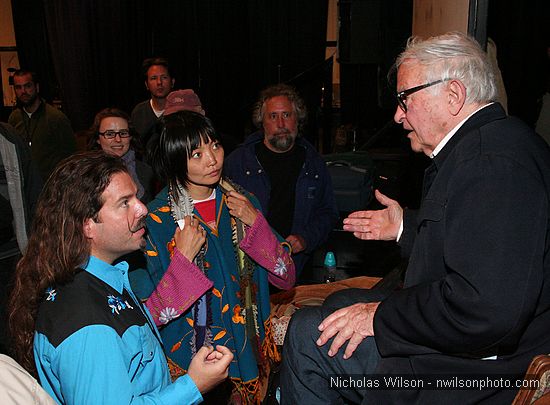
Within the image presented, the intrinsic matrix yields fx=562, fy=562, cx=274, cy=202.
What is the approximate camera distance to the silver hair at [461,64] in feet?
4.72

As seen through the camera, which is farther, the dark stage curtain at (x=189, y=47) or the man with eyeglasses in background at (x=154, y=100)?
the dark stage curtain at (x=189, y=47)

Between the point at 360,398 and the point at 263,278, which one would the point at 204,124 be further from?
the point at 360,398

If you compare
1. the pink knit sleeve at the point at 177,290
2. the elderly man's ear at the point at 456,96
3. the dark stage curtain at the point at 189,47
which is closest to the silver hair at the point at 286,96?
the pink knit sleeve at the point at 177,290

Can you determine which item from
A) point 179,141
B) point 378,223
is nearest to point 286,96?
point 179,141

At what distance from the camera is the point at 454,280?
1232mm

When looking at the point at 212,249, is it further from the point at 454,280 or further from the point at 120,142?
the point at 120,142

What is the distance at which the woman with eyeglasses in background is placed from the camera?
3.18 metres

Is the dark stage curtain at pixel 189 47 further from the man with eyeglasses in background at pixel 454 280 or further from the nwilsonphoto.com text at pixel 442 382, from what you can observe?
the nwilsonphoto.com text at pixel 442 382

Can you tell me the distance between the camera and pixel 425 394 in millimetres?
1326

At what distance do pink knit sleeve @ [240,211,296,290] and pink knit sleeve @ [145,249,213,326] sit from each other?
28 centimetres

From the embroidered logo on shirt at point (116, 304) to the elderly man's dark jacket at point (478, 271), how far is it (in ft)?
2.07

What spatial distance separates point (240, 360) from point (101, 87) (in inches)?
255

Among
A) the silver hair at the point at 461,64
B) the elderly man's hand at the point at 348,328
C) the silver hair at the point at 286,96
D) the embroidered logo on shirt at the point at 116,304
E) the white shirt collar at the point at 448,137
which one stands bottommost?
the elderly man's hand at the point at 348,328

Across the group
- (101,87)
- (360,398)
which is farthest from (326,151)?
(360,398)
